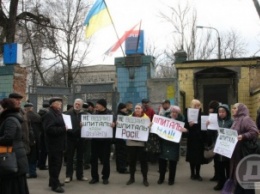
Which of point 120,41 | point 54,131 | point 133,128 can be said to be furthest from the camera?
point 120,41

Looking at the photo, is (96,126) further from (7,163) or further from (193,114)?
(7,163)

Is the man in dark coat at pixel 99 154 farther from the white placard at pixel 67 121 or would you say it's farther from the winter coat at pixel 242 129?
the winter coat at pixel 242 129

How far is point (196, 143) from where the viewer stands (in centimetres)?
895

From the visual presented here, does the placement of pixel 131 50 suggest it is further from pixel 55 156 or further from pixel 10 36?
pixel 10 36

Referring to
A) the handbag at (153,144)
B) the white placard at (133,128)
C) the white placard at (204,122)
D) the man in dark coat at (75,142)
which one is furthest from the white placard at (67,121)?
the white placard at (204,122)

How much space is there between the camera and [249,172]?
6.93 meters

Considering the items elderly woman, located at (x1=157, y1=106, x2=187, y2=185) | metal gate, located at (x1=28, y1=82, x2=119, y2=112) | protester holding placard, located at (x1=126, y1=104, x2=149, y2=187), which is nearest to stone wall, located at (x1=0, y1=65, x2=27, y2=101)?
metal gate, located at (x1=28, y1=82, x2=119, y2=112)

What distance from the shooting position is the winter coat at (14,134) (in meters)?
5.94

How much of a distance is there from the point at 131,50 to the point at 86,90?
2.11 m

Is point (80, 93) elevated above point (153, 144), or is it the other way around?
point (80, 93)

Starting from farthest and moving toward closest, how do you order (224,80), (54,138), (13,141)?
(224,80)
(54,138)
(13,141)

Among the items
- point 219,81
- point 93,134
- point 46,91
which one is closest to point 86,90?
point 46,91
